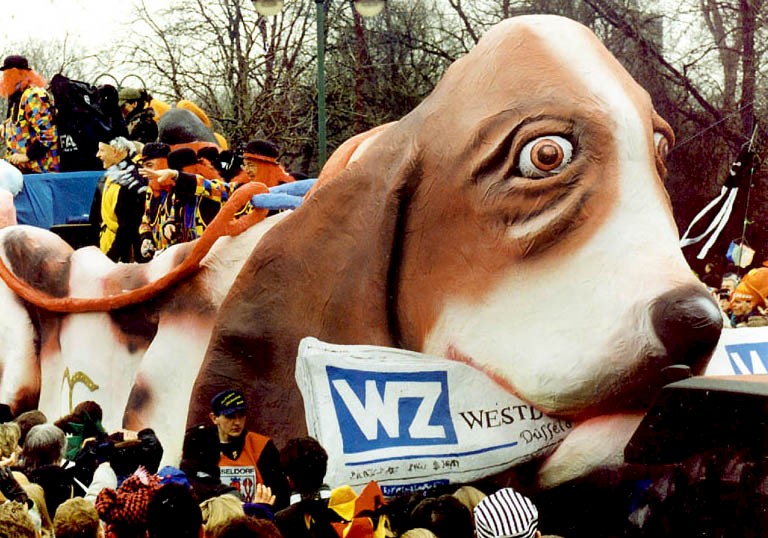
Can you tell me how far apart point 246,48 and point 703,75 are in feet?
17.3

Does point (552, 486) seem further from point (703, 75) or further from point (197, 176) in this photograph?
point (703, 75)

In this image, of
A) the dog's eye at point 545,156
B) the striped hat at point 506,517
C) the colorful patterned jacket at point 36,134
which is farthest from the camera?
the colorful patterned jacket at point 36,134

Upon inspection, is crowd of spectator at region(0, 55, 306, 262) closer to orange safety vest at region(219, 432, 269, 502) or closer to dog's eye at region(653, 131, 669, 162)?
orange safety vest at region(219, 432, 269, 502)

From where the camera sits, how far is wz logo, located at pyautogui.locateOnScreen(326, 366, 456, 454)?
495cm

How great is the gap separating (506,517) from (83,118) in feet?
17.0

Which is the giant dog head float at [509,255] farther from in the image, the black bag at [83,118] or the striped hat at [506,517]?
the black bag at [83,118]

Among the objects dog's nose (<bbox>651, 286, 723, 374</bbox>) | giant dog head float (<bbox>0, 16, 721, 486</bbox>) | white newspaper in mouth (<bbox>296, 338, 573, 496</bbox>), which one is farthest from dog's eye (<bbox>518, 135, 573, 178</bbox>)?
white newspaper in mouth (<bbox>296, 338, 573, 496</bbox>)

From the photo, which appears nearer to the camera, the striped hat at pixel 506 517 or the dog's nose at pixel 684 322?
the striped hat at pixel 506 517

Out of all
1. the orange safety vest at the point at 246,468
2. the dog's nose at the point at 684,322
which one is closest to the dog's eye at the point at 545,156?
the dog's nose at the point at 684,322

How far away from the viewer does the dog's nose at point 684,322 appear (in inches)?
178

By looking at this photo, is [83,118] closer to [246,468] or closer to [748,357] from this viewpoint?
[246,468]

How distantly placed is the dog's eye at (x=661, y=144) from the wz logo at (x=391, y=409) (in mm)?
1199

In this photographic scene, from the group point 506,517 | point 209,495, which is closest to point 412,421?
point 209,495

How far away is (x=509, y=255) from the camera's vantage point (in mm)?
4879
